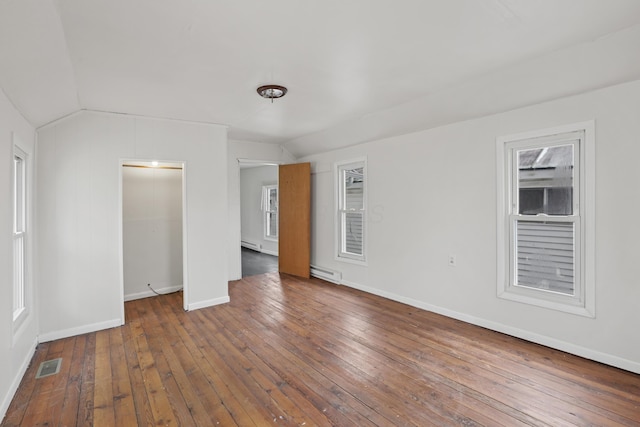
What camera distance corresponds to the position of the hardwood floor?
2.03m

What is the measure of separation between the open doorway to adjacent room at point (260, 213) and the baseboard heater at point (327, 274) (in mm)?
1904

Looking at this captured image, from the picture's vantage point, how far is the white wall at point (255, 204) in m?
8.49

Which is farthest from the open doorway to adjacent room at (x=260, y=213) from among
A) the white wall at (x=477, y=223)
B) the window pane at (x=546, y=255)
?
the window pane at (x=546, y=255)

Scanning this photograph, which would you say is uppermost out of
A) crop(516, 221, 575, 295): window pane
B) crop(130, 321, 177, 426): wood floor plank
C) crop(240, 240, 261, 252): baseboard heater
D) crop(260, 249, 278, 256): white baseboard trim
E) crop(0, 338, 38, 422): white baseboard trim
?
crop(516, 221, 575, 295): window pane

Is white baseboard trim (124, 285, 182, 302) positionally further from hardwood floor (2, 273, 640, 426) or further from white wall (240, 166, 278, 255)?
white wall (240, 166, 278, 255)

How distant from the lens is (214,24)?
1.91 meters

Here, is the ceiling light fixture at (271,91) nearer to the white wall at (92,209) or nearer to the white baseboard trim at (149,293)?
the white wall at (92,209)

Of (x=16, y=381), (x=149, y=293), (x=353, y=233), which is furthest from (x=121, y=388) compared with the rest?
(x=353, y=233)

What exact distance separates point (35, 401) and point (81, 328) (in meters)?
1.28

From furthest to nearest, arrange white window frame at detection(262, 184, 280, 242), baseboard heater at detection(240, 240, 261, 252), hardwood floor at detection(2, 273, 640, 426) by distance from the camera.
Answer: baseboard heater at detection(240, 240, 261, 252)
white window frame at detection(262, 184, 280, 242)
hardwood floor at detection(2, 273, 640, 426)

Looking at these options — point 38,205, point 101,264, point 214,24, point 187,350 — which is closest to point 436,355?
point 187,350

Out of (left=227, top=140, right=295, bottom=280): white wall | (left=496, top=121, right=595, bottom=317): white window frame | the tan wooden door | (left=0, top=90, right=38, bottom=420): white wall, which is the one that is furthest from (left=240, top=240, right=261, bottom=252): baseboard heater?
(left=496, top=121, right=595, bottom=317): white window frame

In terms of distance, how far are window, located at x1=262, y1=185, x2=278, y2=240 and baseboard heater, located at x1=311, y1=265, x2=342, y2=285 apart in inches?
116

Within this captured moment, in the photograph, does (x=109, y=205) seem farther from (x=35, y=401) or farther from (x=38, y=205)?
(x=35, y=401)
